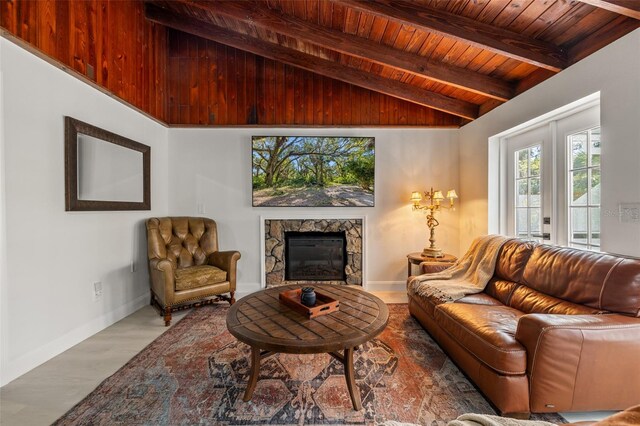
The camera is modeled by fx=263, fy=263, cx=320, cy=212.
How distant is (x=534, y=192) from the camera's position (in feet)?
9.10

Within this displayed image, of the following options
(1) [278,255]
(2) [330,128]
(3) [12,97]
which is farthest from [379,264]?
(3) [12,97]

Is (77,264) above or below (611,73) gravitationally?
below

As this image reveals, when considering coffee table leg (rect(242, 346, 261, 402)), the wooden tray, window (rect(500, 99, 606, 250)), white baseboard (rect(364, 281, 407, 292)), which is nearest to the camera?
coffee table leg (rect(242, 346, 261, 402))

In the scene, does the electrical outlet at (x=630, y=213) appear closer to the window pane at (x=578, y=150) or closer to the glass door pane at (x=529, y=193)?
the window pane at (x=578, y=150)

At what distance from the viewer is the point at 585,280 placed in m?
1.70

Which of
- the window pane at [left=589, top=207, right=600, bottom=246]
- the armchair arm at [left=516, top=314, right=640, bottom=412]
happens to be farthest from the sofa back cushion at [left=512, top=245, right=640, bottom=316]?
the window pane at [left=589, top=207, right=600, bottom=246]

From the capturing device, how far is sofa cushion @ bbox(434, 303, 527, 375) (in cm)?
144

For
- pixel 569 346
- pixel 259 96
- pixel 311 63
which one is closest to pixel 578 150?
pixel 569 346

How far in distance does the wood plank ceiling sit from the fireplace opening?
1623 millimetres

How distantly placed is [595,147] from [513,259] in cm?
108

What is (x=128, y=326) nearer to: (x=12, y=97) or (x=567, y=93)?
(x=12, y=97)

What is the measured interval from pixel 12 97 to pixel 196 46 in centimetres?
240

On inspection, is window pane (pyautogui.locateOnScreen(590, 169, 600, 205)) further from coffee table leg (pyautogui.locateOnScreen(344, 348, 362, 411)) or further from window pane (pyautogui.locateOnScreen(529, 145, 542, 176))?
coffee table leg (pyautogui.locateOnScreen(344, 348, 362, 411))

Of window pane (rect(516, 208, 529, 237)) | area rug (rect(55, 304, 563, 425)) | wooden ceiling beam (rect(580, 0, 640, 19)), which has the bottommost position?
area rug (rect(55, 304, 563, 425))
